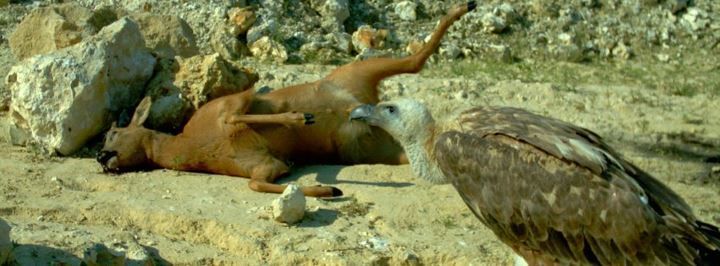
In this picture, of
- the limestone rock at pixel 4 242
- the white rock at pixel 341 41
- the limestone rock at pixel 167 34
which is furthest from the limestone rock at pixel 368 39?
the limestone rock at pixel 4 242

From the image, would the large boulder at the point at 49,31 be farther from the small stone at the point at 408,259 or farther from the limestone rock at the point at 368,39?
the small stone at the point at 408,259

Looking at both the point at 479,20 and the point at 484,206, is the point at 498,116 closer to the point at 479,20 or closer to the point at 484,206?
the point at 484,206

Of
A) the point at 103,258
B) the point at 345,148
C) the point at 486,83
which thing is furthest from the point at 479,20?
the point at 103,258

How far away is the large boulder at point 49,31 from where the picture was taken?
953 centimetres

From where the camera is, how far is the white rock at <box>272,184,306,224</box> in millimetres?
7465

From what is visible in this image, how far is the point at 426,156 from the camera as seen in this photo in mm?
7457

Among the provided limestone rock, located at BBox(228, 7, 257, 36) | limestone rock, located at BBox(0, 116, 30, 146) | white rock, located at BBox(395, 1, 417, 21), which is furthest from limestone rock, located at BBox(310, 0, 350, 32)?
limestone rock, located at BBox(0, 116, 30, 146)

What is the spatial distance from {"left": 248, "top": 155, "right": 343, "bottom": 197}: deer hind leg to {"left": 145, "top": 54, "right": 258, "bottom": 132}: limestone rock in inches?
32.0

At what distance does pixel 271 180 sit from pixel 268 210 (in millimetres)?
767

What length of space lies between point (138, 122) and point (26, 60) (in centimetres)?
92

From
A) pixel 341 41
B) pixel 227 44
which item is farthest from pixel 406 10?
pixel 227 44

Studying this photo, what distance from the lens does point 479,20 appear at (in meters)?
12.0

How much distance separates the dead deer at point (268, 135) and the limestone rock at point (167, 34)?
889mm

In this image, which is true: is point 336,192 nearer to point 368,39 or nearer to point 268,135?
point 268,135
